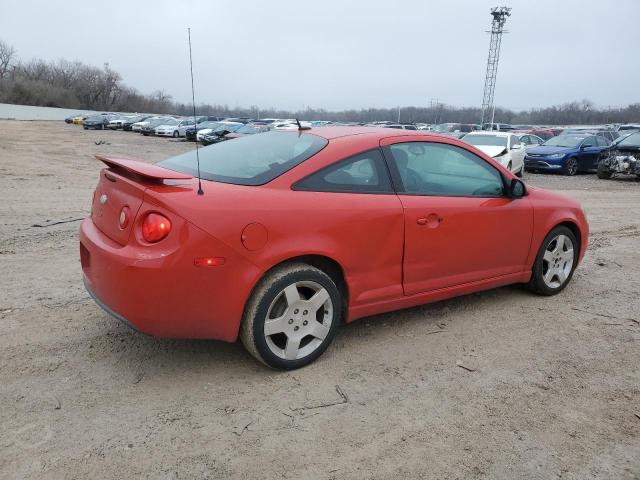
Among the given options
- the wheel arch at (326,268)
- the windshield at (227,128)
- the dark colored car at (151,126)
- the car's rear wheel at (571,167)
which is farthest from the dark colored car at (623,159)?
the dark colored car at (151,126)

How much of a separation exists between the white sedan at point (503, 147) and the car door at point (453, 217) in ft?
37.9

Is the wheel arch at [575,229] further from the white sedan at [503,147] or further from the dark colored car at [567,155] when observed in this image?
the dark colored car at [567,155]

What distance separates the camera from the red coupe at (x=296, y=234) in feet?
9.39

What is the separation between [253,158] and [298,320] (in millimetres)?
1157

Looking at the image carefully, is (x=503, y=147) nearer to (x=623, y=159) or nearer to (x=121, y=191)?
(x=623, y=159)

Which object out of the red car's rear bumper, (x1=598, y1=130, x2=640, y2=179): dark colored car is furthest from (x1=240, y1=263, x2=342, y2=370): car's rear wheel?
(x1=598, y1=130, x2=640, y2=179): dark colored car

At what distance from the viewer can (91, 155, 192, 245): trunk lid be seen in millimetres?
2961

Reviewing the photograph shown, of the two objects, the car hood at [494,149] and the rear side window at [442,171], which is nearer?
the rear side window at [442,171]

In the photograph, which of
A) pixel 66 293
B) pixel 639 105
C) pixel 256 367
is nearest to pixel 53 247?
pixel 66 293

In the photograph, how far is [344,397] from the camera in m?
3.00

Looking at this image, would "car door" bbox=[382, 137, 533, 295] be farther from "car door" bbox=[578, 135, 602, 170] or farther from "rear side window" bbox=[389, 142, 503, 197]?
"car door" bbox=[578, 135, 602, 170]

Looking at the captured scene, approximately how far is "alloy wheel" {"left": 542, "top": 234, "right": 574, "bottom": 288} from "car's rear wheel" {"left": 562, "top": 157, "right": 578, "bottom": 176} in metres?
14.7

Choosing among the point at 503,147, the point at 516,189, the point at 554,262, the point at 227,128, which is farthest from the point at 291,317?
Result: the point at 227,128

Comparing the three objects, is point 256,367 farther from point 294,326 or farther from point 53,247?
point 53,247
